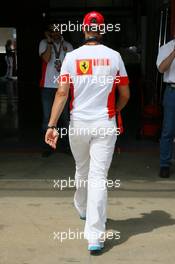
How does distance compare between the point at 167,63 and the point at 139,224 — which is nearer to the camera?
the point at 139,224

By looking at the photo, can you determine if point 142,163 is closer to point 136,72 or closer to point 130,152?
point 130,152

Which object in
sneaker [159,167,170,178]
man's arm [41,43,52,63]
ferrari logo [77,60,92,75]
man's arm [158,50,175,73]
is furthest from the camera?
man's arm [41,43,52,63]

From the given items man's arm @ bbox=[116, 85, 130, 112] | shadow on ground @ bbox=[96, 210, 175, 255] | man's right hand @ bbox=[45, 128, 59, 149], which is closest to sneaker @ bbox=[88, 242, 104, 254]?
shadow on ground @ bbox=[96, 210, 175, 255]

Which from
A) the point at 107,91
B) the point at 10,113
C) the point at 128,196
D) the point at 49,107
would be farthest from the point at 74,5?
the point at 107,91

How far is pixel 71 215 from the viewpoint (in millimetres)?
4977

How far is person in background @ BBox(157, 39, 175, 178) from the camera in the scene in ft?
19.5

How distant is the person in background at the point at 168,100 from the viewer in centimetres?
595

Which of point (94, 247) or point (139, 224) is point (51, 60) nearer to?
point (139, 224)

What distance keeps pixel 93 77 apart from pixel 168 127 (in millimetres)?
2284

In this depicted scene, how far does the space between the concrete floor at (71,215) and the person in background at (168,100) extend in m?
0.22

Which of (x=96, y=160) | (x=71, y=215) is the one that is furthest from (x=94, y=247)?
(x=71, y=215)

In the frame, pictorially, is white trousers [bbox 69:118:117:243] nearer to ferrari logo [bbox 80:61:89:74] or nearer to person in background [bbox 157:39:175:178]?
ferrari logo [bbox 80:61:89:74]

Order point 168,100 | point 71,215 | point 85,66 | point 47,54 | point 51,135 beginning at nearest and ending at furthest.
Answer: point 85,66 < point 51,135 < point 71,215 < point 168,100 < point 47,54

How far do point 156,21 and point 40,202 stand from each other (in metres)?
6.40
